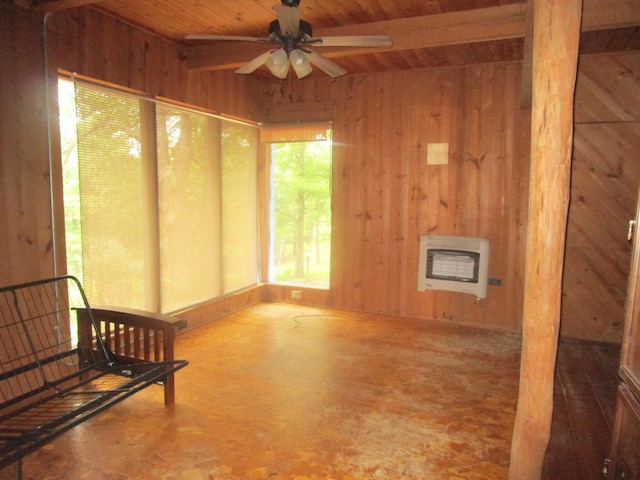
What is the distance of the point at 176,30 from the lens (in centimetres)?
357

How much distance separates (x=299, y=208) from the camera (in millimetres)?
5520

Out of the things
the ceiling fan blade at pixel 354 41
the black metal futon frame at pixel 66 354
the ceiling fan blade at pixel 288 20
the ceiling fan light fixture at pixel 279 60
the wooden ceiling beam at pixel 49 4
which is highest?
the wooden ceiling beam at pixel 49 4

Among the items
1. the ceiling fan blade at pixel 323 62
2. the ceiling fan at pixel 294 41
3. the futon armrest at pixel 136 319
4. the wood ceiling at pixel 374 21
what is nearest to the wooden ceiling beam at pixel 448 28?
the wood ceiling at pixel 374 21

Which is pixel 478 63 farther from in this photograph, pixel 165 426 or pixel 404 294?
pixel 165 426

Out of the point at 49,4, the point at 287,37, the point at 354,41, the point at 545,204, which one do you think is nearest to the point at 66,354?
the point at 49,4

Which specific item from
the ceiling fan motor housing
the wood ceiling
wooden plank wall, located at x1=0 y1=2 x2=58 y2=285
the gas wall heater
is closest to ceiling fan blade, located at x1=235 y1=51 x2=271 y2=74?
the ceiling fan motor housing

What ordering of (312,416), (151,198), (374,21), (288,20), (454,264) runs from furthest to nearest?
(454,264) → (151,198) → (374,21) → (312,416) → (288,20)

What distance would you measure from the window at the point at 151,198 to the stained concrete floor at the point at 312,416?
0.75m

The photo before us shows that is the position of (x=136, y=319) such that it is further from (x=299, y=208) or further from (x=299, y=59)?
(x=299, y=208)

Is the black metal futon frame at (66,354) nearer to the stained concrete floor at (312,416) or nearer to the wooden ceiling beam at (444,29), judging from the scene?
the stained concrete floor at (312,416)

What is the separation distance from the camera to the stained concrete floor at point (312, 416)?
A: 83.8 inches

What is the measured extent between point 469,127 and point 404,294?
1919mm

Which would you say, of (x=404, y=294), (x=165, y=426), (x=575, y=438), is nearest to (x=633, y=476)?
(x=575, y=438)

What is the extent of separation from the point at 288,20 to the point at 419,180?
2.65m
